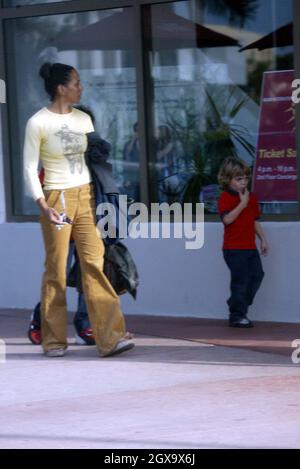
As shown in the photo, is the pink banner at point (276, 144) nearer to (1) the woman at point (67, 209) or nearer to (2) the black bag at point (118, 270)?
(2) the black bag at point (118, 270)

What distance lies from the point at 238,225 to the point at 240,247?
18 cm

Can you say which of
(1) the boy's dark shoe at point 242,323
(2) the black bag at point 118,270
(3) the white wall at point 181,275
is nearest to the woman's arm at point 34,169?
(2) the black bag at point 118,270

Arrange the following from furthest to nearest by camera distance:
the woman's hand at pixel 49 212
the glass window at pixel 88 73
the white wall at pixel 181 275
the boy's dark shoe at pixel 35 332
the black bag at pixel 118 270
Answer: the glass window at pixel 88 73 → the white wall at pixel 181 275 → the boy's dark shoe at pixel 35 332 → the black bag at pixel 118 270 → the woman's hand at pixel 49 212

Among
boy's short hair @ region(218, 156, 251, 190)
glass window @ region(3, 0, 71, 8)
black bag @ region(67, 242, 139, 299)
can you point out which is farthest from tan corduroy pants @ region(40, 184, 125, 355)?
glass window @ region(3, 0, 71, 8)

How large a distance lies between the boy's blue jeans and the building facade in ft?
0.86

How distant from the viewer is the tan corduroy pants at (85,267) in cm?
855

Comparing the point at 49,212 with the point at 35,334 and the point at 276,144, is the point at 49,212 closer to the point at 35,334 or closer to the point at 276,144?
the point at 35,334

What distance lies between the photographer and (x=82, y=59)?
37.6ft

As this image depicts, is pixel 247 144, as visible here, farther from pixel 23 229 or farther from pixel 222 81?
pixel 23 229

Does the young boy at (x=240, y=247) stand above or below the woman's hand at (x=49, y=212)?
below

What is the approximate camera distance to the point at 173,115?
1102 cm

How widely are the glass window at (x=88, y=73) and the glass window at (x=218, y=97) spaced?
248 mm

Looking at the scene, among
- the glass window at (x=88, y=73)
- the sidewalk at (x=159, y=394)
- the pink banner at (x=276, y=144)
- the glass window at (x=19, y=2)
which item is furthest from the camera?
the glass window at (x=19, y=2)

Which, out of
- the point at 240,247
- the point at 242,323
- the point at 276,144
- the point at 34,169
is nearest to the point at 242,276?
the point at 240,247
